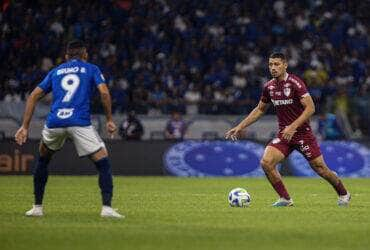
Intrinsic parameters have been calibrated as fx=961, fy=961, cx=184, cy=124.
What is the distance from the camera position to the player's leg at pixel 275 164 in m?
14.1

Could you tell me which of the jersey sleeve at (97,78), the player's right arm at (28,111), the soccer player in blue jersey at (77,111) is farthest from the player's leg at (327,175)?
the player's right arm at (28,111)

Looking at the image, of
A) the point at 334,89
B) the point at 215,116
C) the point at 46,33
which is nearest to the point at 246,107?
the point at 215,116

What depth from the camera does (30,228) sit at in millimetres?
10477

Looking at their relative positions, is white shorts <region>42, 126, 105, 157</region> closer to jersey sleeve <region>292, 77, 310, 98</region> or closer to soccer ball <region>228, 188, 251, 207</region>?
soccer ball <region>228, 188, 251, 207</region>

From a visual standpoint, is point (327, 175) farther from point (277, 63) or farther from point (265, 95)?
point (277, 63)

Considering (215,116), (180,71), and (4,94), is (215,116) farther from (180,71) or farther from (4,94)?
(4,94)

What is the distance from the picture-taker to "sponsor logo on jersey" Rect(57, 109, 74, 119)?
1183 cm

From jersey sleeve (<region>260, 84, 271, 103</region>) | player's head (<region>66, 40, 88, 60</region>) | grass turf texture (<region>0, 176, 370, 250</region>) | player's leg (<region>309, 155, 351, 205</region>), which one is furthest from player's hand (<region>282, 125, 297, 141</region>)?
player's head (<region>66, 40, 88, 60</region>)

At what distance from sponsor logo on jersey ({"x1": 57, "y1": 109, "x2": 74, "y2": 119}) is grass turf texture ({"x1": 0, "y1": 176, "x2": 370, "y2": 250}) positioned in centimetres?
125

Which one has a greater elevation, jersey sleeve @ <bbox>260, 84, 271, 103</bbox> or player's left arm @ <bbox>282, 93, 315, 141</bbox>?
jersey sleeve @ <bbox>260, 84, 271, 103</bbox>

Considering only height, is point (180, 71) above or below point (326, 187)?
above

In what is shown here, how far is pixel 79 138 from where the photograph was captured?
11.8m

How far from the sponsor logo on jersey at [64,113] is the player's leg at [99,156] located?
17 centimetres

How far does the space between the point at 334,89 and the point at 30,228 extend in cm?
1882
